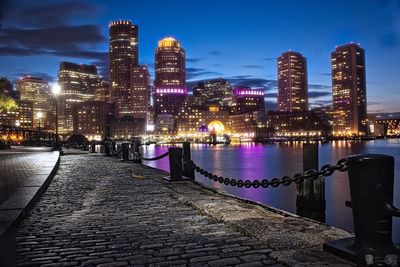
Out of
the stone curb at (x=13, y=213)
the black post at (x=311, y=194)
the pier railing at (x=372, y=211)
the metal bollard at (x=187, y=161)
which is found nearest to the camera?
the pier railing at (x=372, y=211)

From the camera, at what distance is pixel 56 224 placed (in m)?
7.38

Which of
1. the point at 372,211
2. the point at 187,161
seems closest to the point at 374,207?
the point at 372,211

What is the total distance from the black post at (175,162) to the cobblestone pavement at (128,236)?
3889 mm

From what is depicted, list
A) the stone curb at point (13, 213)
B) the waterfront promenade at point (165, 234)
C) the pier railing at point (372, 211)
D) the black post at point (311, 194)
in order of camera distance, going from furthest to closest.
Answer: the black post at point (311, 194) → the stone curb at point (13, 213) → the waterfront promenade at point (165, 234) → the pier railing at point (372, 211)

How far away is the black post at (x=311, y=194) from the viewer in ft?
45.1

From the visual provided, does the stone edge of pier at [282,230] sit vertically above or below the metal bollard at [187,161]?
below

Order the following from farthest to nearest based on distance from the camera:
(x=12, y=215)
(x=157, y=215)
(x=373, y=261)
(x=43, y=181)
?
(x=43, y=181), (x=157, y=215), (x=12, y=215), (x=373, y=261)

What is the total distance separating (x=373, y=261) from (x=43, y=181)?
9497 millimetres

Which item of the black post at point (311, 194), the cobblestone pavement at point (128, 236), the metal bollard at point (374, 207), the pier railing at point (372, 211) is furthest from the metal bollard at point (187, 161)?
the metal bollard at point (374, 207)

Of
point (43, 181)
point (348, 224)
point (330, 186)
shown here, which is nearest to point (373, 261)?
point (43, 181)

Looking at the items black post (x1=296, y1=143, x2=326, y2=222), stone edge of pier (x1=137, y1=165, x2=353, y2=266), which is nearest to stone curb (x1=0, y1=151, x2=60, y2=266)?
stone edge of pier (x1=137, y1=165, x2=353, y2=266)

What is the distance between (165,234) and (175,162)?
800cm

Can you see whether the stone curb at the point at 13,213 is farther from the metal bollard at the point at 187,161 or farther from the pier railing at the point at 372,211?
the metal bollard at the point at 187,161

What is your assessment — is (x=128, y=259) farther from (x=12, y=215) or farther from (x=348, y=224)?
(x=348, y=224)
